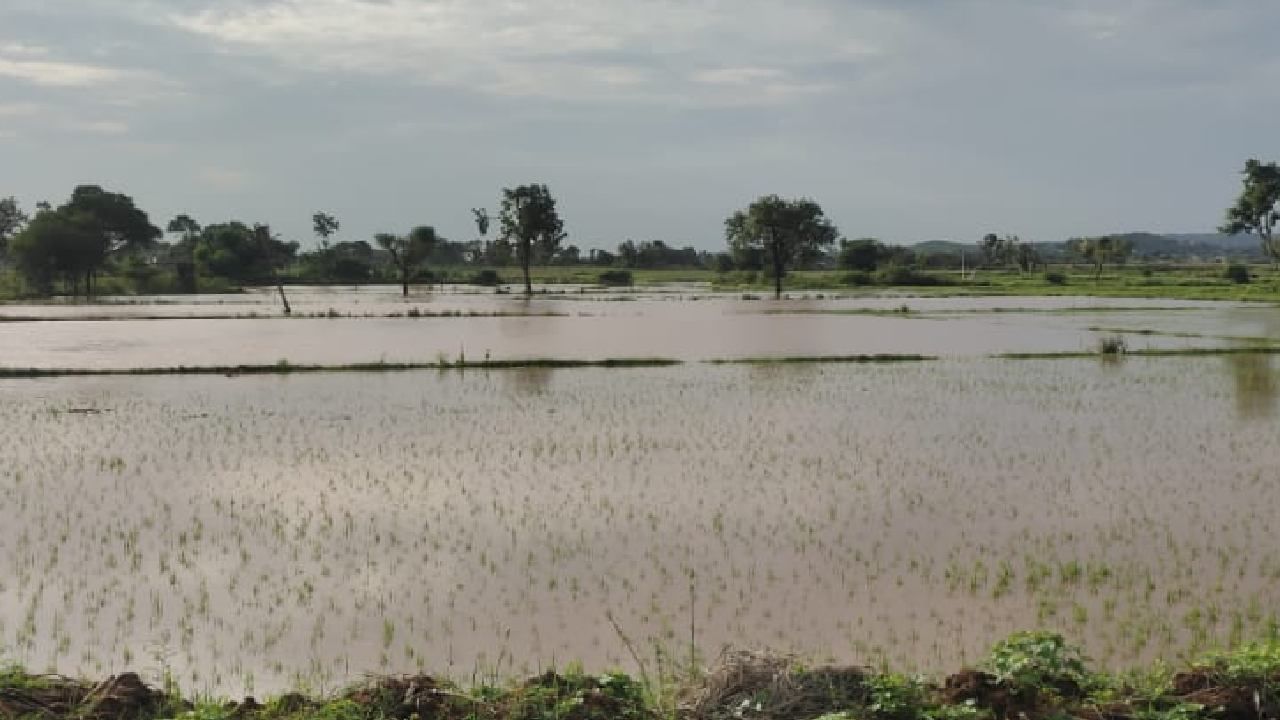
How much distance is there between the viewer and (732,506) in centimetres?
1017

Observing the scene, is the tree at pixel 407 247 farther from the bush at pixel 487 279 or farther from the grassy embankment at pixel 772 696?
the grassy embankment at pixel 772 696

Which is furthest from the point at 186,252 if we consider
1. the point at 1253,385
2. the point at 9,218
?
the point at 1253,385

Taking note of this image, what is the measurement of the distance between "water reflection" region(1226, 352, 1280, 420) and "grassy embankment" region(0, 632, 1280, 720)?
40.3 feet

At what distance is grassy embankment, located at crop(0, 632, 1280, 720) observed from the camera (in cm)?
492

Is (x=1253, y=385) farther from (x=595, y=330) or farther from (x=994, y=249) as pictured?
(x=994, y=249)

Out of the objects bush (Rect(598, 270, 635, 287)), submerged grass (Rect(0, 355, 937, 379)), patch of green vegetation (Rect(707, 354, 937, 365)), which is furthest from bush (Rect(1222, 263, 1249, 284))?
submerged grass (Rect(0, 355, 937, 379))

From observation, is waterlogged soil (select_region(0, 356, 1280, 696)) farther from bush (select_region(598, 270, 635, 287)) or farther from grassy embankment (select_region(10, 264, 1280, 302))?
bush (select_region(598, 270, 635, 287))

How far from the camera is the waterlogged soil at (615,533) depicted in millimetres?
6633

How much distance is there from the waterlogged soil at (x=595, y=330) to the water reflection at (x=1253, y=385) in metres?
3.16

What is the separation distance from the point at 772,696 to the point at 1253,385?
17.9 metres

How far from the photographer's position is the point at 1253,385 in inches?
760

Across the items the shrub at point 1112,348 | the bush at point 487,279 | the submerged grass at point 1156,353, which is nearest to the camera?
the submerged grass at point 1156,353

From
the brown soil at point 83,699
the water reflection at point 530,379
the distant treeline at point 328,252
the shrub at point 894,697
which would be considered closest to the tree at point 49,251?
the distant treeline at point 328,252

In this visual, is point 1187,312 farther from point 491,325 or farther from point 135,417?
point 135,417
